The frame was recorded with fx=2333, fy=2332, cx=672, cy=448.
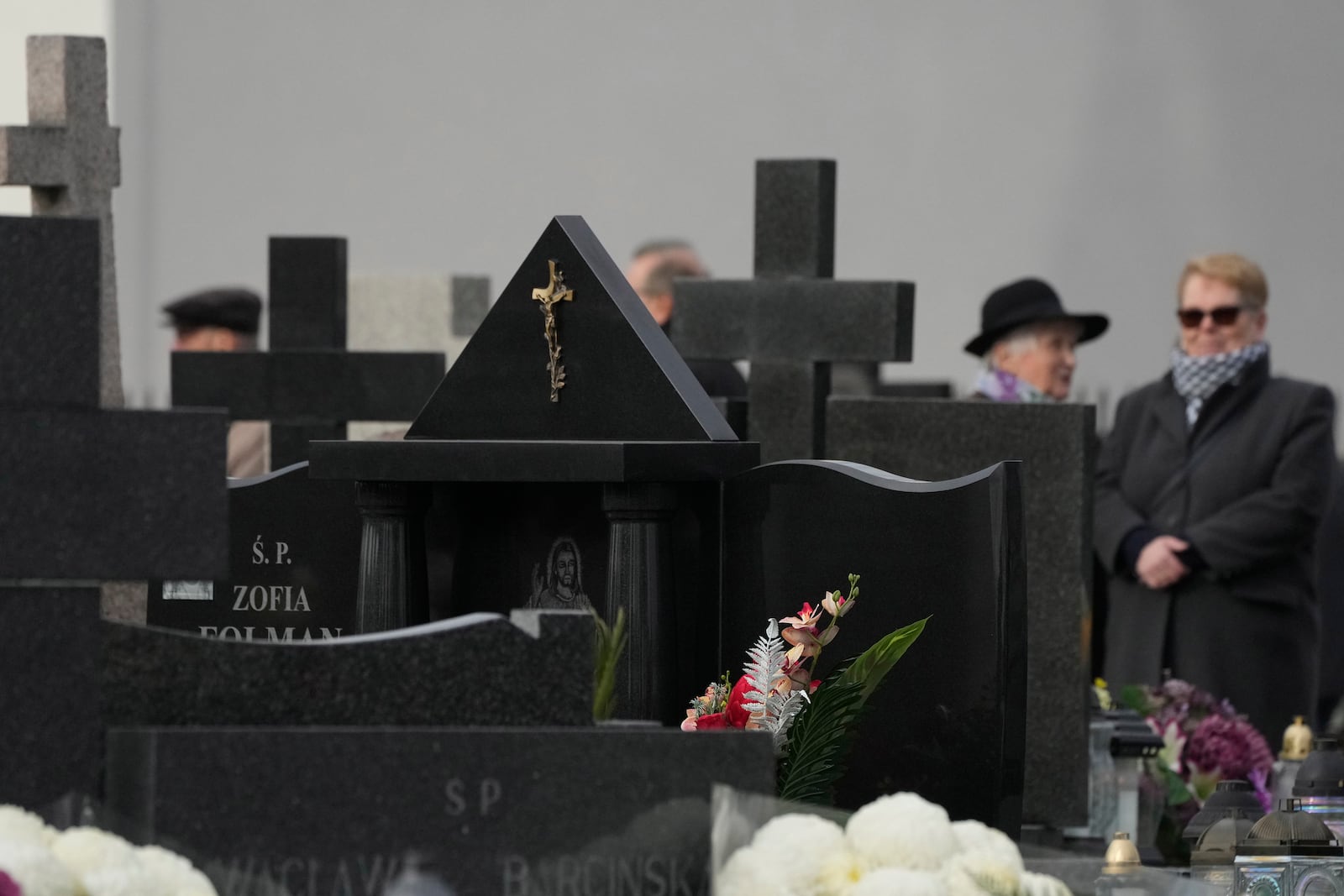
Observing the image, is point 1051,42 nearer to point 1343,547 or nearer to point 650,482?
point 1343,547

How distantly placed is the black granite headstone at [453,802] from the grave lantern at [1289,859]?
0.95 metres

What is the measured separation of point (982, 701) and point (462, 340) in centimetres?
565

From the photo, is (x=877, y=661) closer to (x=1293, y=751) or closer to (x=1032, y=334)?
(x=1293, y=751)

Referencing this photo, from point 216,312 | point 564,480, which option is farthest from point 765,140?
point 564,480

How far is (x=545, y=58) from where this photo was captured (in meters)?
13.4

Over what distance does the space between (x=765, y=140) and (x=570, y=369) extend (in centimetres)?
892

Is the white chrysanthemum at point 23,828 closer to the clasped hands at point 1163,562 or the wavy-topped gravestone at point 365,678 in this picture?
the wavy-topped gravestone at point 365,678

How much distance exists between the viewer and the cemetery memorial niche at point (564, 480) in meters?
4.18

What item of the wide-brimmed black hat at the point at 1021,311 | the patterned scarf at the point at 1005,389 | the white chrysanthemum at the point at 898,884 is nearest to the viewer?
the white chrysanthemum at the point at 898,884

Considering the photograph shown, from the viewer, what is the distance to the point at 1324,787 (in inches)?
155

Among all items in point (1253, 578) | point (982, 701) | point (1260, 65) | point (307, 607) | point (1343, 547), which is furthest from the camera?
point (1260, 65)

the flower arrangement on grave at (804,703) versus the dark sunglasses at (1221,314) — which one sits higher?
the dark sunglasses at (1221,314)

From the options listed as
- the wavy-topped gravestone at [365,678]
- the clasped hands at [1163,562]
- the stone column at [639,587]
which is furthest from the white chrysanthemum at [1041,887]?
the clasped hands at [1163,562]

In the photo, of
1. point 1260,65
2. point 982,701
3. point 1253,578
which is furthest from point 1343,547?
point 982,701
